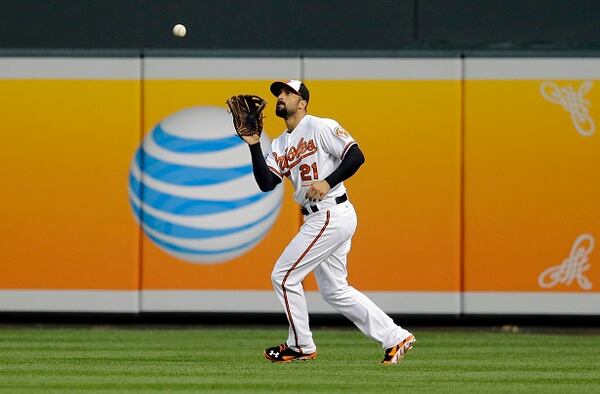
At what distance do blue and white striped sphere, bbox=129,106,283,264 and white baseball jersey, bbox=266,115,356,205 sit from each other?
346 centimetres

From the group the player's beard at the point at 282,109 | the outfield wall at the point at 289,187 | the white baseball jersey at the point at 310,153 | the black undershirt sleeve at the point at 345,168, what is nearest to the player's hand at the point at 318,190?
the black undershirt sleeve at the point at 345,168

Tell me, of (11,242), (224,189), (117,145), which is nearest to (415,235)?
(224,189)

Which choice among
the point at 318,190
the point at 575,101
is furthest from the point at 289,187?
the point at 318,190

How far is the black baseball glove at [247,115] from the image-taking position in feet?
31.3

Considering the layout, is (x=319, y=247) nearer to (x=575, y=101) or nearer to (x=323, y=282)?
(x=323, y=282)

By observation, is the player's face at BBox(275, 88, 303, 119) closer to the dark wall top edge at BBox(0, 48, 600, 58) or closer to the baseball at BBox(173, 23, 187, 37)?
the dark wall top edge at BBox(0, 48, 600, 58)

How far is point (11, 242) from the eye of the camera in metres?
13.1

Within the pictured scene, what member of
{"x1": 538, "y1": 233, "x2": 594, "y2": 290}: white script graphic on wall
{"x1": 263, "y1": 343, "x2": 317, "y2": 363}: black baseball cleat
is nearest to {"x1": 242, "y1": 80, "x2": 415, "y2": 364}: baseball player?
{"x1": 263, "y1": 343, "x2": 317, "y2": 363}: black baseball cleat

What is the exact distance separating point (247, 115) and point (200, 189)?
364 centimetres

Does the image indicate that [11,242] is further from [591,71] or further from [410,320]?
[591,71]

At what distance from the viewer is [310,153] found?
31.3ft

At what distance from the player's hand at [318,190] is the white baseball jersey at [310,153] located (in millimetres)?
292

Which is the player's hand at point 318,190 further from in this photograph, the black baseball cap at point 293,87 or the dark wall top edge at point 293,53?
the dark wall top edge at point 293,53

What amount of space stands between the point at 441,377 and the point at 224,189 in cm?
465
